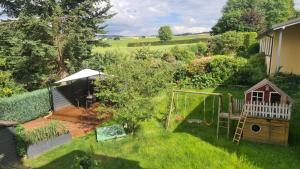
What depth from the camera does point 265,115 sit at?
11.1m

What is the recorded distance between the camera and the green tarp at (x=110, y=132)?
12443mm

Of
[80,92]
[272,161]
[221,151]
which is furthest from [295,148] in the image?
[80,92]

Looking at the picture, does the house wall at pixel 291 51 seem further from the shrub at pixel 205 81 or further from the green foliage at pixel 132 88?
the green foliage at pixel 132 88

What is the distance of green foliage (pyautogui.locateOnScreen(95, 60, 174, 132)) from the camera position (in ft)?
41.6

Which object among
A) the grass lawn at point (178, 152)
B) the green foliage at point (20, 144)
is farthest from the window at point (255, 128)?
the green foliage at point (20, 144)

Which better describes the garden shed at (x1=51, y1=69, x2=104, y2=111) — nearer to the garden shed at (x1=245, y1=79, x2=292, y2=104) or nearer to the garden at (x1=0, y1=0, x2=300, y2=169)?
the garden at (x1=0, y1=0, x2=300, y2=169)

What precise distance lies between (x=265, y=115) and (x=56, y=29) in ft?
51.4

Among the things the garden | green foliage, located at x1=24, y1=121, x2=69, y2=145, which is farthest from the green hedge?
green foliage, located at x1=24, y1=121, x2=69, y2=145

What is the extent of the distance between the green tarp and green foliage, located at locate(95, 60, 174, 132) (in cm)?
44

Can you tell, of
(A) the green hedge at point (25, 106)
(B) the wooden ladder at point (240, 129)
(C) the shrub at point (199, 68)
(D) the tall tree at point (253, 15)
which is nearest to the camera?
(B) the wooden ladder at point (240, 129)

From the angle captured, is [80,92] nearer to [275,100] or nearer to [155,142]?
[155,142]

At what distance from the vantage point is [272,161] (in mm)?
9578

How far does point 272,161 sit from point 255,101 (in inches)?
106

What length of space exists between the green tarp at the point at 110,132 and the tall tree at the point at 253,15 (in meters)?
38.0
